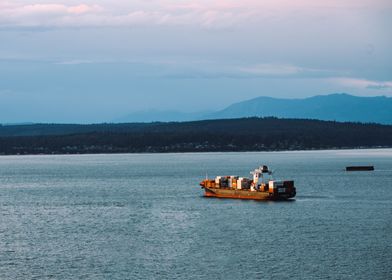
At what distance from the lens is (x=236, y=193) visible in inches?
3688

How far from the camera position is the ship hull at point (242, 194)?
294 ft

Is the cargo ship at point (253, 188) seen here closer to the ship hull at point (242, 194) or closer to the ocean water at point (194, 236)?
the ship hull at point (242, 194)

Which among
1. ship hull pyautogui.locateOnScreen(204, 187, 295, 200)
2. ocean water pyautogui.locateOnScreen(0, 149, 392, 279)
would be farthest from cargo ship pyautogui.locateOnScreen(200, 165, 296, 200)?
ocean water pyautogui.locateOnScreen(0, 149, 392, 279)

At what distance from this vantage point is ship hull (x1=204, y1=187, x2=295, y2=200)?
89625mm

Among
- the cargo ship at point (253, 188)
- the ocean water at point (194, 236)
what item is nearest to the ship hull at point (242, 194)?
the cargo ship at point (253, 188)

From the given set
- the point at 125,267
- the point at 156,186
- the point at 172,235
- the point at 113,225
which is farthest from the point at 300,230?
the point at 156,186

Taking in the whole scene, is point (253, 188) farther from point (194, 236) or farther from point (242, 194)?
point (194, 236)

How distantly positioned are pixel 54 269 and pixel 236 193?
46.7m

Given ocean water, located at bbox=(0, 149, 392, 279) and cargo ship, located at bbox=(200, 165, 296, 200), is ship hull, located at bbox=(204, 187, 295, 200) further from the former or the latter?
ocean water, located at bbox=(0, 149, 392, 279)

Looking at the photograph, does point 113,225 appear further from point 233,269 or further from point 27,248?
point 233,269

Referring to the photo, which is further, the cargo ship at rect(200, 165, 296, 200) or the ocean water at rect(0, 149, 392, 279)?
the cargo ship at rect(200, 165, 296, 200)

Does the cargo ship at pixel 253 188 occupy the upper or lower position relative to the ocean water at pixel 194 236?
upper

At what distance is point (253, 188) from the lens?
3632 inches

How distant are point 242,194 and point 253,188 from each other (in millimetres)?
1457
